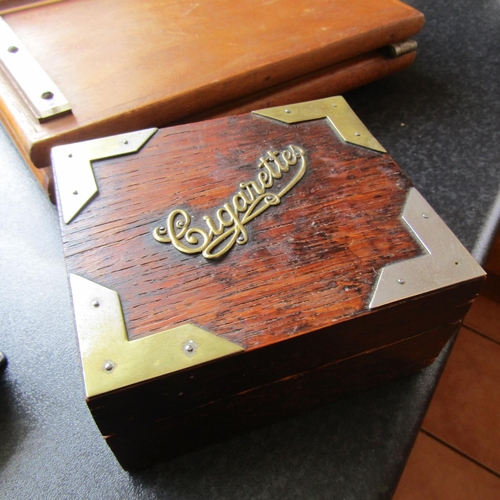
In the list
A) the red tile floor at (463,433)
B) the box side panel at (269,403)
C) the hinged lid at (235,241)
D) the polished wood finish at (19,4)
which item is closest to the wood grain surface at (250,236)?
the hinged lid at (235,241)

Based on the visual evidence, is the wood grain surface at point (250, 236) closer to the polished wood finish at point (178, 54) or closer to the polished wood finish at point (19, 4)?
the polished wood finish at point (178, 54)

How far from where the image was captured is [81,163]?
71 centimetres

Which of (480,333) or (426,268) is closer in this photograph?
(426,268)

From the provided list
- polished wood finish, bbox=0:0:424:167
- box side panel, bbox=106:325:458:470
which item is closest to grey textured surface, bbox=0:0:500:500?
box side panel, bbox=106:325:458:470

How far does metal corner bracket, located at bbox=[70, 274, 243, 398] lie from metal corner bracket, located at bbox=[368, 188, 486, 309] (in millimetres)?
186

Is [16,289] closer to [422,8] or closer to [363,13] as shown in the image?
[363,13]

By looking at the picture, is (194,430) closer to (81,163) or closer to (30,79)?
(81,163)

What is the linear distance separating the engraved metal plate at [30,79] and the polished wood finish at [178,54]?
14mm

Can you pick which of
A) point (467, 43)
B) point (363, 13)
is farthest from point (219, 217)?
point (467, 43)

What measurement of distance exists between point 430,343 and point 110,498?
447mm

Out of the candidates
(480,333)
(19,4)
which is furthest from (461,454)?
(19,4)

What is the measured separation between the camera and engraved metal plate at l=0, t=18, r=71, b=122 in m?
0.81

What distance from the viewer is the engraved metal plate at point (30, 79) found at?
81 centimetres

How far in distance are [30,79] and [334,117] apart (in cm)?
49
